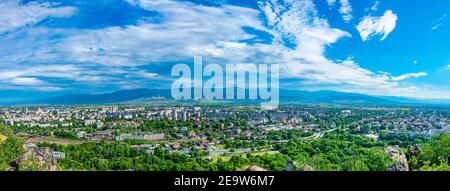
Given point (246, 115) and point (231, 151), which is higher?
point (246, 115)

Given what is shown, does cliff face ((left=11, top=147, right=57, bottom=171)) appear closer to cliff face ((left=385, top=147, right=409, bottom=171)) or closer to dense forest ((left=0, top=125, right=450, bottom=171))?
dense forest ((left=0, top=125, right=450, bottom=171))

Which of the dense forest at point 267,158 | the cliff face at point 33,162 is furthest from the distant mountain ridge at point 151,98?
the cliff face at point 33,162

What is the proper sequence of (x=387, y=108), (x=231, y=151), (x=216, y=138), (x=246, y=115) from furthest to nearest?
1. (x=387, y=108)
2. (x=246, y=115)
3. (x=216, y=138)
4. (x=231, y=151)

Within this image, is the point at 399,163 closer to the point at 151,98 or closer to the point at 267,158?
the point at 267,158

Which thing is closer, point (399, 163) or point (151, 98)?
point (399, 163)

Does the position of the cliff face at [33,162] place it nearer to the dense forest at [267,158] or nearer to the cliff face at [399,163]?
the dense forest at [267,158]

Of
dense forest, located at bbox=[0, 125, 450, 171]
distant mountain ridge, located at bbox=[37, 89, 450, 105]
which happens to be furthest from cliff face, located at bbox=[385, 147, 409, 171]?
distant mountain ridge, located at bbox=[37, 89, 450, 105]

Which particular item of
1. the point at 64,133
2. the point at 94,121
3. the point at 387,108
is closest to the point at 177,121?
the point at 64,133

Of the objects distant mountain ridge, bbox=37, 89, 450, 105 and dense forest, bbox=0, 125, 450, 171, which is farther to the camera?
distant mountain ridge, bbox=37, 89, 450, 105

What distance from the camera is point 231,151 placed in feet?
22.8

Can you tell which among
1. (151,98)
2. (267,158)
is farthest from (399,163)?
(151,98)
